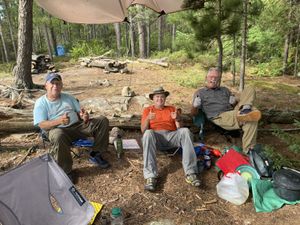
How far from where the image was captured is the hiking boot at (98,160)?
3.67m

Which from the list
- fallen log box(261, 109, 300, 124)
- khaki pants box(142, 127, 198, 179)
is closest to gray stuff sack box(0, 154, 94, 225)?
khaki pants box(142, 127, 198, 179)

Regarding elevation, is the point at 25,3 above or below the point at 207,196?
above

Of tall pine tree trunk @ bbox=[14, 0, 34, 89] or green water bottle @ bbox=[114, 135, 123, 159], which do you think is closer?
green water bottle @ bbox=[114, 135, 123, 159]

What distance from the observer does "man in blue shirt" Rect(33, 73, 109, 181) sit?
3295mm

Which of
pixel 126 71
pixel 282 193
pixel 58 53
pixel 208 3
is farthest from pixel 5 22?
pixel 282 193

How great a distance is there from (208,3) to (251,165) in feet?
15.2

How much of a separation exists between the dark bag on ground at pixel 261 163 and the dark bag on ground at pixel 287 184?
0.18m

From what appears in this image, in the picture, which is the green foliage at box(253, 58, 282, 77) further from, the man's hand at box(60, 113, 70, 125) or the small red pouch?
the man's hand at box(60, 113, 70, 125)

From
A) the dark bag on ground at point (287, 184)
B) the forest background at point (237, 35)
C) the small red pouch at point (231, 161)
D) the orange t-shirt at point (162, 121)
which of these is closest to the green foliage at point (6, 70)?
the forest background at point (237, 35)

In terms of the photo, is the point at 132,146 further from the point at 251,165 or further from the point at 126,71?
the point at 126,71

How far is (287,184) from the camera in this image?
289 centimetres

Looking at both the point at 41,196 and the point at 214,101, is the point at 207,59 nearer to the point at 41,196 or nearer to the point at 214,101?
the point at 214,101

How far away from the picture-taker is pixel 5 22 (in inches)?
1046

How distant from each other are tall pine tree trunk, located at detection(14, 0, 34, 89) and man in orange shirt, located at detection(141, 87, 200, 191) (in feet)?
15.0
